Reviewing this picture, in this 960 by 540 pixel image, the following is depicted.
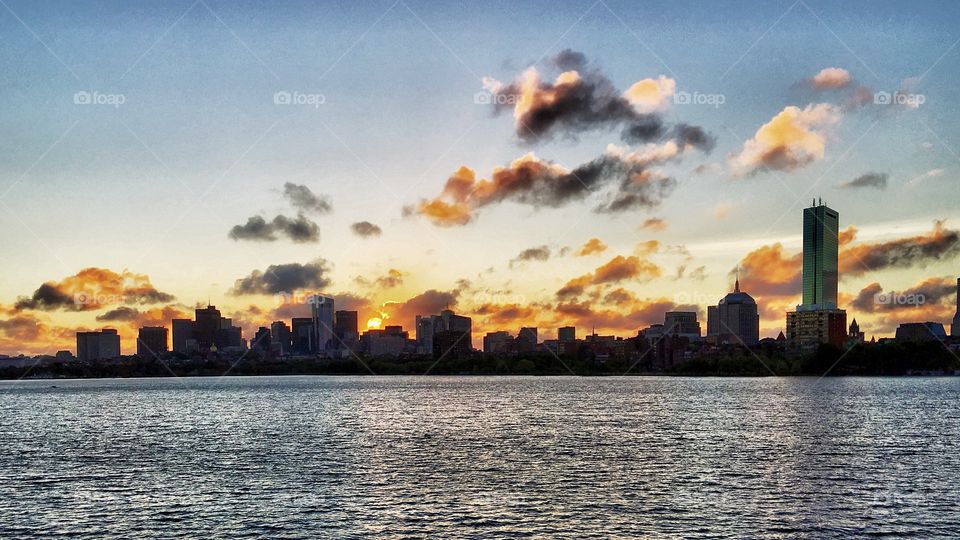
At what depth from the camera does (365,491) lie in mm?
70125

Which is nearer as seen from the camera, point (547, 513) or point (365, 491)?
point (547, 513)

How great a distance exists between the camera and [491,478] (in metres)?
76.2

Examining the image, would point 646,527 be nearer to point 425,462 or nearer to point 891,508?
point 891,508

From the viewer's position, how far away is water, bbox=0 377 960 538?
57812 millimetres

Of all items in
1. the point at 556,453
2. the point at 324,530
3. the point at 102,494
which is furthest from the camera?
the point at 556,453

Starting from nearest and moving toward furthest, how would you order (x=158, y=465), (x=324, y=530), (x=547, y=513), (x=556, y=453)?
(x=324, y=530) < (x=547, y=513) < (x=158, y=465) < (x=556, y=453)

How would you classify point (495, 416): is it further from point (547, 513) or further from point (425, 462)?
point (547, 513)

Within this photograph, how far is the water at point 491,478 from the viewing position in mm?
57812

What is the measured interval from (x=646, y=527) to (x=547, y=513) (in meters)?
7.97

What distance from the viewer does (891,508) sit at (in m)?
62.5

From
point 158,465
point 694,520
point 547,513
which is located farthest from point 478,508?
point 158,465

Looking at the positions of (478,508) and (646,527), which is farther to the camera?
(478,508)

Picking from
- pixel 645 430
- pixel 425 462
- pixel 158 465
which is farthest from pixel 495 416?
pixel 158 465

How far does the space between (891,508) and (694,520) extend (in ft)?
55.9
